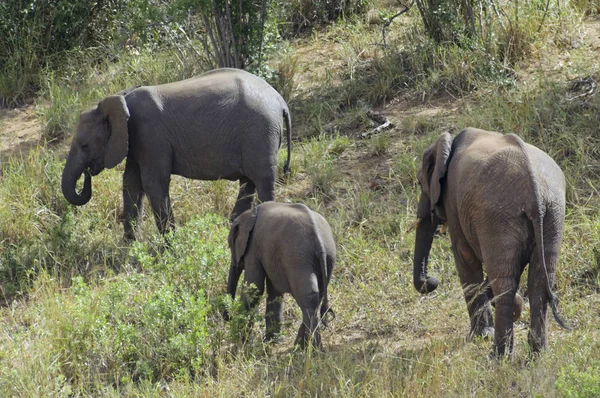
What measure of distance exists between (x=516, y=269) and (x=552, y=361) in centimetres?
60

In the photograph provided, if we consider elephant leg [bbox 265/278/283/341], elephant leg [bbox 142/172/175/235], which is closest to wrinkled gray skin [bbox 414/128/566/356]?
elephant leg [bbox 265/278/283/341]

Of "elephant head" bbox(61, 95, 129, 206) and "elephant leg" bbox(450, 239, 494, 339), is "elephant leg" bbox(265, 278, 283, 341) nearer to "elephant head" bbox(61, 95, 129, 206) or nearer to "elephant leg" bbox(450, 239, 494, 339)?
"elephant leg" bbox(450, 239, 494, 339)

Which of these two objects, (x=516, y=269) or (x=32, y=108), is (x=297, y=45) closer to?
(x=32, y=108)

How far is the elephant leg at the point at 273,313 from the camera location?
7461mm

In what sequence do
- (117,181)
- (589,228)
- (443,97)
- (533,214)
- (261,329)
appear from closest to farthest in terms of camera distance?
(533,214), (261,329), (589,228), (117,181), (443,97)

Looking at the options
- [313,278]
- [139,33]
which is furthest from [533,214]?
[139,33]

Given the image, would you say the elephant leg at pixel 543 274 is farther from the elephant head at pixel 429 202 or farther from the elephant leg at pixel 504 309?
the elephant head at pixel 429 202

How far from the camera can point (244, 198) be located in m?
9.51

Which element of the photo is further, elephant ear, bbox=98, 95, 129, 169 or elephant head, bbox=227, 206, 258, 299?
elephant ear, bbox=98, 95, 129, 169

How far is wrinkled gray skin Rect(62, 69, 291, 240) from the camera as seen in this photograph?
9.16m

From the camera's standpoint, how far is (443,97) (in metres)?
11.6

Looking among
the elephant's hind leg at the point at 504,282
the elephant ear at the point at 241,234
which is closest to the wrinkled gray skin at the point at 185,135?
the elephant ear at the point at 241,234

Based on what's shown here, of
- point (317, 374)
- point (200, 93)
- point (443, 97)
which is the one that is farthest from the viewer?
point (443, 97)

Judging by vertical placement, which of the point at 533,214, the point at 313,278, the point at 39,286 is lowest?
the point at 39,286
